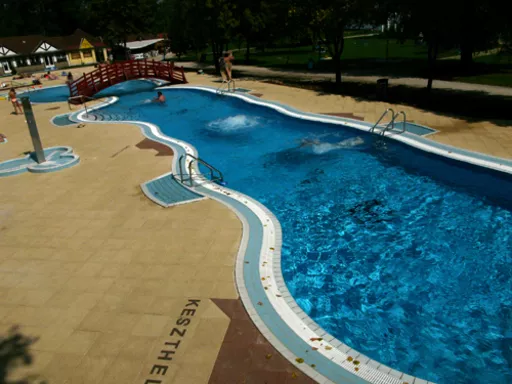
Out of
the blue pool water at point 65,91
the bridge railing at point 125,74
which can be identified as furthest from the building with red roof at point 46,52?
the bridge railing at point 125,74

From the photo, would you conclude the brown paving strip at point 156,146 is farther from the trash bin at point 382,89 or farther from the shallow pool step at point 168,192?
the trash bin at point 382,89

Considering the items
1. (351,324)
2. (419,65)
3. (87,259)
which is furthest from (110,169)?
(419,65)

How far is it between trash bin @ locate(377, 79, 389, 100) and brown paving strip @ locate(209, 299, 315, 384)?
19.5 meters

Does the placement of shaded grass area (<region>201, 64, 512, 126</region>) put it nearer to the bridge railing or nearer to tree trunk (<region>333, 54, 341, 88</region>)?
tree trunk (<region>333, 54, 341, 88</region>)

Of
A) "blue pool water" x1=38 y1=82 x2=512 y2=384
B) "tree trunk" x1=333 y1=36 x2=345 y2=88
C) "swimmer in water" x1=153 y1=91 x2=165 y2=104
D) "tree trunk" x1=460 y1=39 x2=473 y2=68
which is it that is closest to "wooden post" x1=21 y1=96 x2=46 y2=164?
"blue pool water" x1=38 y1=82 x2=512 y2=384

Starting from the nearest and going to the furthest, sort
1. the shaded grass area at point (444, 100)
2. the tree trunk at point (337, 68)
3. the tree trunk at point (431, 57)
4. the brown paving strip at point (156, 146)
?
1. the brown paving strip at point (156, 146)
2. the shaded grass area at point (444, 100)
3. the tree trunk at point (431, 57)
4. the tree trunk at point (337, 68)

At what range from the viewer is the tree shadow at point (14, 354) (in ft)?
20.7

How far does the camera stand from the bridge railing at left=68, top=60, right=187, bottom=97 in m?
32.0

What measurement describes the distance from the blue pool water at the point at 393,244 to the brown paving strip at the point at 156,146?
70.1 inches

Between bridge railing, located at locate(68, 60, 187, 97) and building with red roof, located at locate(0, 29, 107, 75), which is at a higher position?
building with red roof, located at locate(0, 29, 107, 75)

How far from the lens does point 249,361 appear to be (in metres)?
6.34

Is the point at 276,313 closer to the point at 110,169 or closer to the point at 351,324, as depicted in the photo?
the point at 351,324

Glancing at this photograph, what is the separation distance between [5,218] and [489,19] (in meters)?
22.7

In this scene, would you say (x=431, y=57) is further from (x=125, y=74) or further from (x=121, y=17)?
(x=121, y=17)
